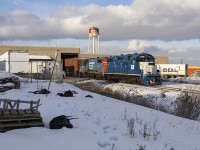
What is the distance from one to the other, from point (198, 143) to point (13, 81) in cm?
1395

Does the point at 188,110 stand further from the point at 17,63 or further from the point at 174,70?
the point at 174,70

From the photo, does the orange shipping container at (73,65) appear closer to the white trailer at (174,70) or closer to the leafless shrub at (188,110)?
the white trailer at (174,70)

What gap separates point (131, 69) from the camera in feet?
132

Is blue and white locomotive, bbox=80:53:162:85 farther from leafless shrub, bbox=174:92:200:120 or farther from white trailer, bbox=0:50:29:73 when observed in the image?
leafless shrub, bbox=174:92:200:120

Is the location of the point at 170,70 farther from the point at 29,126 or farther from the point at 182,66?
the point at 29,126

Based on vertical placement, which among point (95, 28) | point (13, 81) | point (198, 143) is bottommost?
point (198, 143)

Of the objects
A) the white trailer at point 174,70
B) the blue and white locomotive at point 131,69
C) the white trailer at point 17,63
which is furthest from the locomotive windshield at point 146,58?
the white trailer at point 174,70

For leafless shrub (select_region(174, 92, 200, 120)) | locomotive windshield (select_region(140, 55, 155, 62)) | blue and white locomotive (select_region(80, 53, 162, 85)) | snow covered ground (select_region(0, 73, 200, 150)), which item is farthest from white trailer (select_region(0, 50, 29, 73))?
snow covered ground (select_region(0, 73, 200, 150))

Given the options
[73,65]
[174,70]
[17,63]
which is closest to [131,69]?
[17,63]

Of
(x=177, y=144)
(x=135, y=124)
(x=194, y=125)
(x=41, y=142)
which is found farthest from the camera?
(x=194, y=125)

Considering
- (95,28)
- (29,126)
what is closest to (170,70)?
(95,28)

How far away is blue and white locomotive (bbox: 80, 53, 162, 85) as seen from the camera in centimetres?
3825

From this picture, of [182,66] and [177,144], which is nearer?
[177,144]

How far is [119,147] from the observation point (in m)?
7.60
